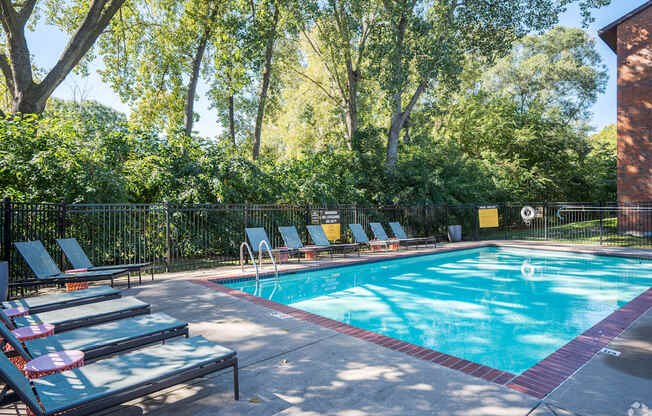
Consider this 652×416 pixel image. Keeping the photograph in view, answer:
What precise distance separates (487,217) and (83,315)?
1649 cm

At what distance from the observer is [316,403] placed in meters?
2.79

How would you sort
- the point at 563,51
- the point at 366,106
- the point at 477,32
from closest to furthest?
the point at 477,32 → the point at 366,106 → the point at 563,51

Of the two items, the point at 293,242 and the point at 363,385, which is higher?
the point at 293,242

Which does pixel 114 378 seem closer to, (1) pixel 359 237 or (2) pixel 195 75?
(1) pixel 359 237

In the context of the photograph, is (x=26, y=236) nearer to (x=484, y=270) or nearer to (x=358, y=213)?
(x=358, y=213)

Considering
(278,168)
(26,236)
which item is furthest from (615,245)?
(26,236)

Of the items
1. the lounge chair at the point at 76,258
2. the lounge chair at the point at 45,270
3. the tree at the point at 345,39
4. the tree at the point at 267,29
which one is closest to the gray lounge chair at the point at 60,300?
the lounge chair at the point at 45,270

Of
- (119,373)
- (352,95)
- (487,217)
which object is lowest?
(119,373)

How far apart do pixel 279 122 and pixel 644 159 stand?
23121 millimetres

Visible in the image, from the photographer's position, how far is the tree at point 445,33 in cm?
1485

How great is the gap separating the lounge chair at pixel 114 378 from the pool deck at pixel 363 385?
1.15 ft

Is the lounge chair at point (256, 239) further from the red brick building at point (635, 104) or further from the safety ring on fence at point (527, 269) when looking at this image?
the red brick building at point (635, 104)

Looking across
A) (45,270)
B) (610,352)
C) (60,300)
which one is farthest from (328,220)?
(610,352)

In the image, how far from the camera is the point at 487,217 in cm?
1683
